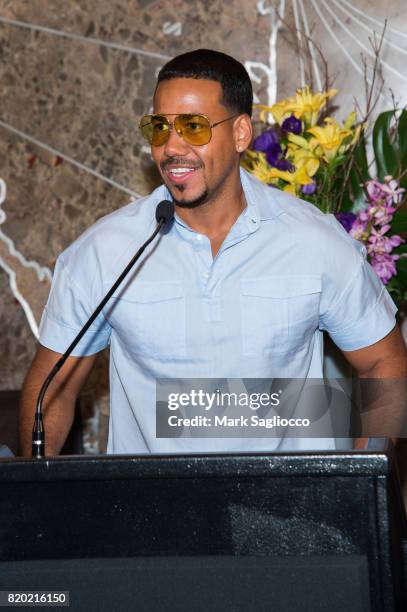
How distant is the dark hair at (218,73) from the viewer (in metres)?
2.08

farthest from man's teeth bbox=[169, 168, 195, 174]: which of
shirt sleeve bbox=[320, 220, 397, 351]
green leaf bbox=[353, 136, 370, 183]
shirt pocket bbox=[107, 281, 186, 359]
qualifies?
green leaf bbox=[353, 136, 370, 183]

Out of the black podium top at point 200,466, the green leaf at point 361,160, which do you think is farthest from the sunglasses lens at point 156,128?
the black podium top at point 200,466

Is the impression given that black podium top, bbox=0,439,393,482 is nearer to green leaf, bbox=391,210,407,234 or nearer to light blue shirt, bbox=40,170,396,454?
light blue shirt, bbox=40,170,396,454

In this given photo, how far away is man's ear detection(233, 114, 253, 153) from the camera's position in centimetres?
218

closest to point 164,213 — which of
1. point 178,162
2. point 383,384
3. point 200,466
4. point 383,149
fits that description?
point 178,162

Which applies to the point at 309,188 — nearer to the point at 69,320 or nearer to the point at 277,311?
the point at 277,311

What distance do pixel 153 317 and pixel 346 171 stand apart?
850 millimetres

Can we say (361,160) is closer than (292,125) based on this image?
No

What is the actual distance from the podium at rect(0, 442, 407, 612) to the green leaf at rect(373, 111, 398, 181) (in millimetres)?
1667

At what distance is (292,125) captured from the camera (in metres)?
2.55

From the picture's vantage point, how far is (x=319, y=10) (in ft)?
9.62

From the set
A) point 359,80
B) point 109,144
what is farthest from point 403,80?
point 109,144

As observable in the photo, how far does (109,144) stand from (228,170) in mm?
1057

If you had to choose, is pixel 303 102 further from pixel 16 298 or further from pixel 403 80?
pixel 16 298
